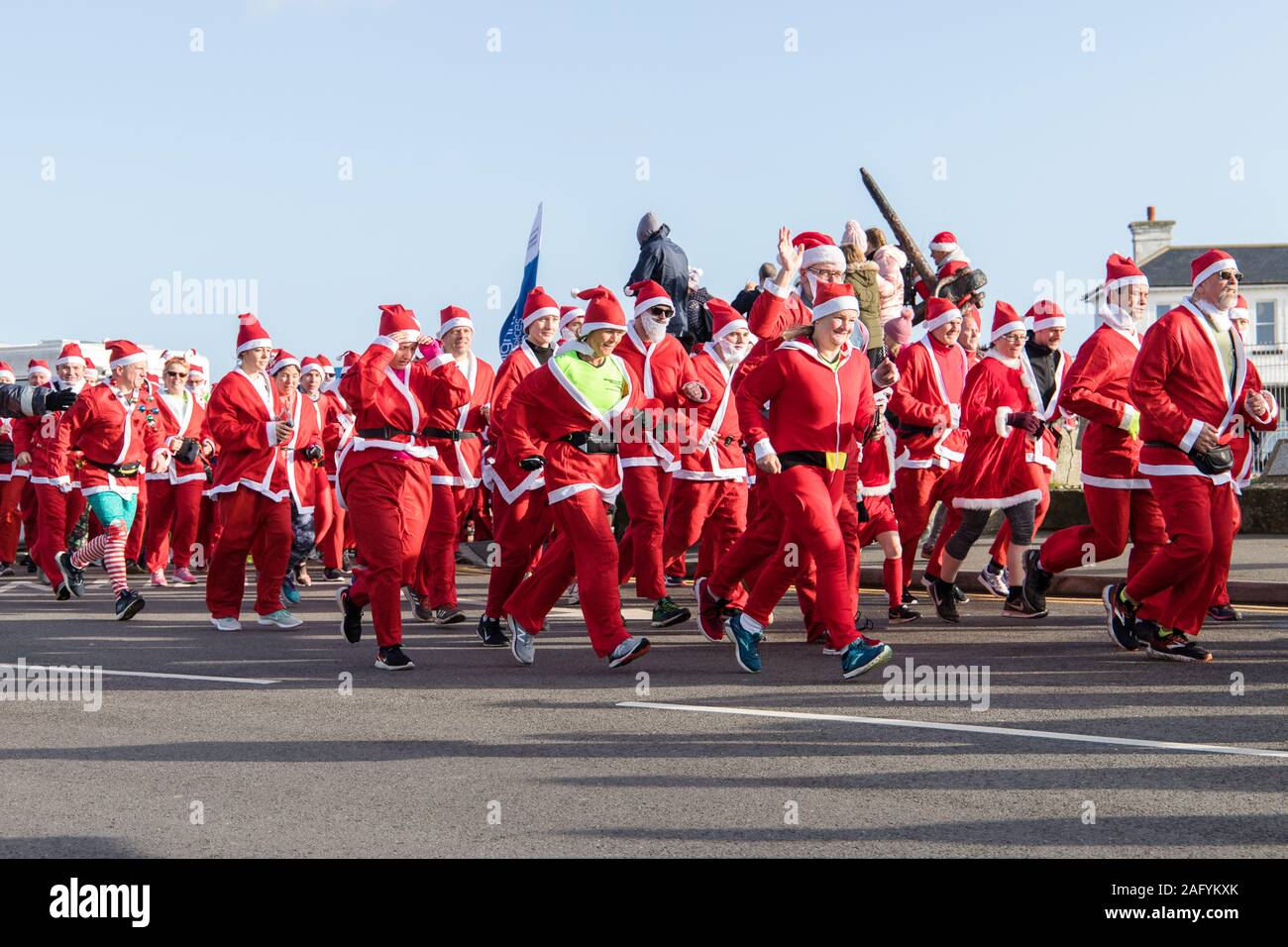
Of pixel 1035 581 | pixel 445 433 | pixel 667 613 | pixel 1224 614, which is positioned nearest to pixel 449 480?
pixel 445 433

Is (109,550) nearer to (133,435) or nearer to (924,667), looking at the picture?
(133,435)

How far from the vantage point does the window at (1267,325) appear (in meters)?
59.5

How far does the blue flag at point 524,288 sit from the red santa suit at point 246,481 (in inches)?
262

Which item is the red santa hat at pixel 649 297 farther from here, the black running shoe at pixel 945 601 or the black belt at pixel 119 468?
the black belt at pixel 119 468

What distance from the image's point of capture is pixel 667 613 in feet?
38.4

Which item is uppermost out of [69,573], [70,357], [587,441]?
[70,357]

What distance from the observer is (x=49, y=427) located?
1691cm

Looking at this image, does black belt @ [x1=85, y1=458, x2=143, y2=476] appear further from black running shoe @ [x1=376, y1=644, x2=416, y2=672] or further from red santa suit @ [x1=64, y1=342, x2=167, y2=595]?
black running shoe @ [x1=376, y1=644, x2=416, y2=672]

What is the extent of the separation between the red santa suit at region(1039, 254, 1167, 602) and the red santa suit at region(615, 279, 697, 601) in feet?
8.32

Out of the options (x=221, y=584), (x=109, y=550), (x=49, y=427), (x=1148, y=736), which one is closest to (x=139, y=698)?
(x=221, y=584)

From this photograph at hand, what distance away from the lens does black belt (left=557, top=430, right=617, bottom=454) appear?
9.48 meters

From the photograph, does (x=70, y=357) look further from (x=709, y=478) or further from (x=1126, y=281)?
(x=1126, y=281)

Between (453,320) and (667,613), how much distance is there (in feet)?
8.03
